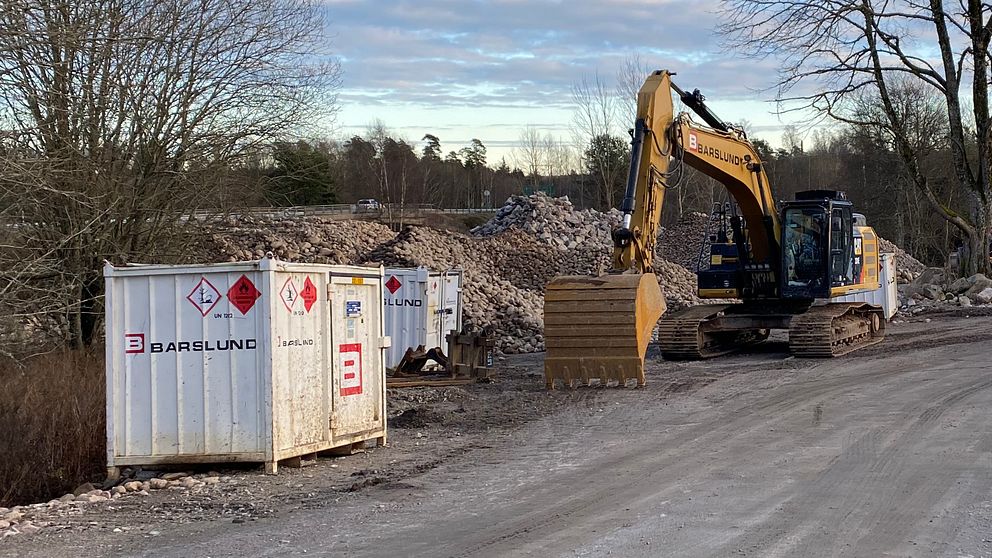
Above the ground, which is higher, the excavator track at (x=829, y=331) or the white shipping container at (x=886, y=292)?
the white shipping container at (x=886, y=292)

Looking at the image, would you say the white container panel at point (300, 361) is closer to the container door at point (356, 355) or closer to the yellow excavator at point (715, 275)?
the container door at point (356, 355)

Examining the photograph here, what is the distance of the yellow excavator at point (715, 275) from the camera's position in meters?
14.9

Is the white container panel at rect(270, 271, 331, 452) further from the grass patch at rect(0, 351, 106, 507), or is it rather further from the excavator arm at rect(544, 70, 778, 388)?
the excavator arm at rect(544, 70, 778, 388)

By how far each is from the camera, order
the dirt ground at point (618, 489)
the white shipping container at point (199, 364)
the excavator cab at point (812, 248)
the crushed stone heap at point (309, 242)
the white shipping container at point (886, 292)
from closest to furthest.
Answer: the dirt ground at point (618, 489) < the white shipping container at point (199, 364) < the excavator cab at point (812, 248) < the white shipping container at point (886, 292) < the crushed stone heap at point (309, 242)

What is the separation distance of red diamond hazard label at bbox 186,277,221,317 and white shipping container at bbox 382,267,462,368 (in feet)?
27.0

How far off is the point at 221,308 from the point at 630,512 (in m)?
4.27

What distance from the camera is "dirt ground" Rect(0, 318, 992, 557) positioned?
695 centimetres

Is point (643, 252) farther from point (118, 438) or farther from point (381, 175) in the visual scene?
point (381, 175)

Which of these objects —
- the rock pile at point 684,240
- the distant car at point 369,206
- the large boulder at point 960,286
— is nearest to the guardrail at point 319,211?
the distant car at point 369,206

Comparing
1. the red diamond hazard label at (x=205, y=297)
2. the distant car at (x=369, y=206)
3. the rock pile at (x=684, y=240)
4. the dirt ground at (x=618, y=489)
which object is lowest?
the dirt ground at (x=618, y=489)

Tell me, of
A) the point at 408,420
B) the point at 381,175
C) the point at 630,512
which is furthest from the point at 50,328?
the point at 381,175

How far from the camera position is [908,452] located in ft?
32.0

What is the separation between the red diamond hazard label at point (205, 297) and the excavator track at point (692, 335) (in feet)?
38.0

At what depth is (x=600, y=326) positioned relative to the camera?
582 inches
